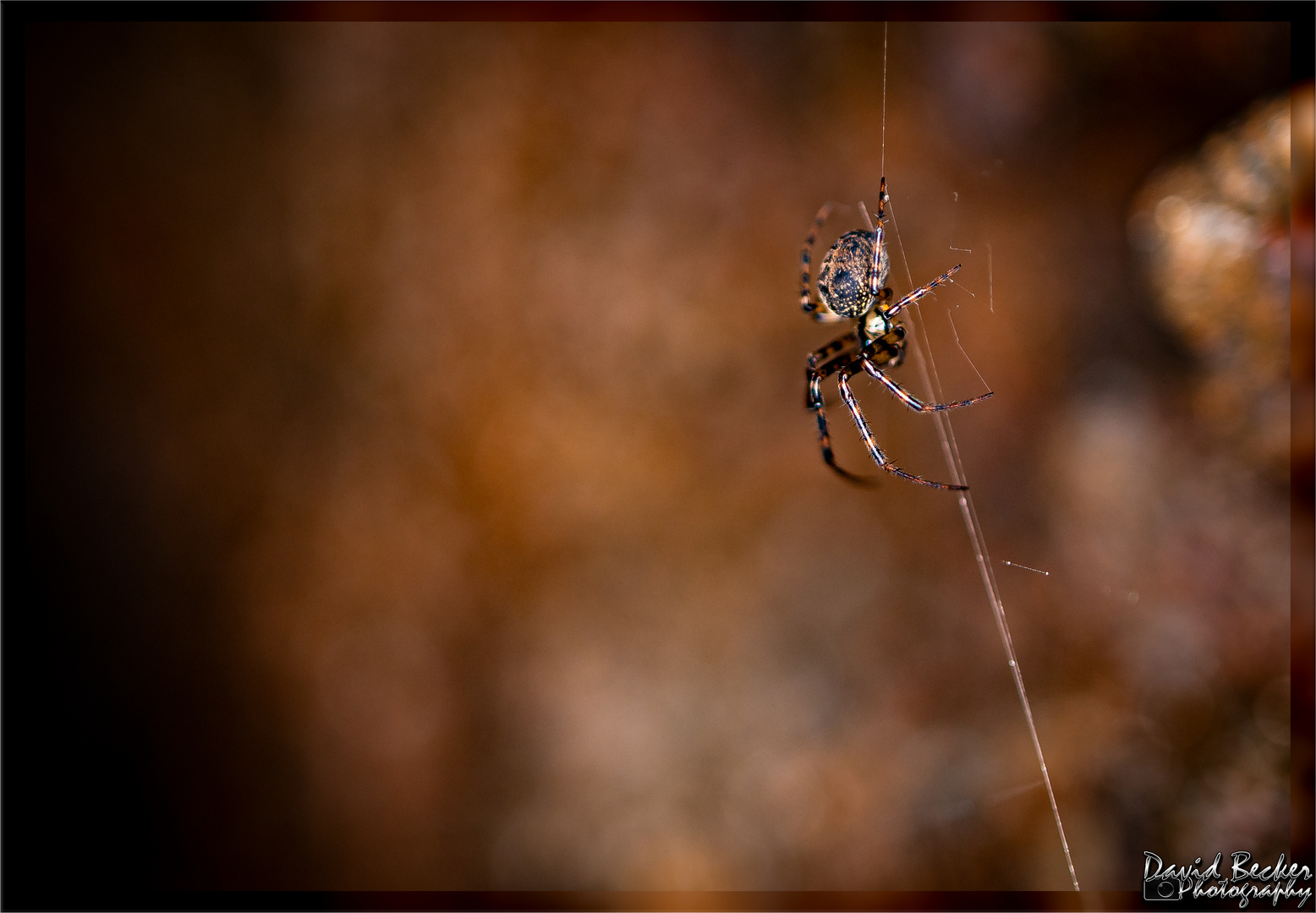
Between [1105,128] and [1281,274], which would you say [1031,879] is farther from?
[1105,128]

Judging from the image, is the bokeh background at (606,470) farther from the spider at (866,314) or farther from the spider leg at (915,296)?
the spider leg at (915,296)

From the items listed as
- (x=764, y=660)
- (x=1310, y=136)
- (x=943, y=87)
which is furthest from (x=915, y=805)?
(x=943, y=87)
